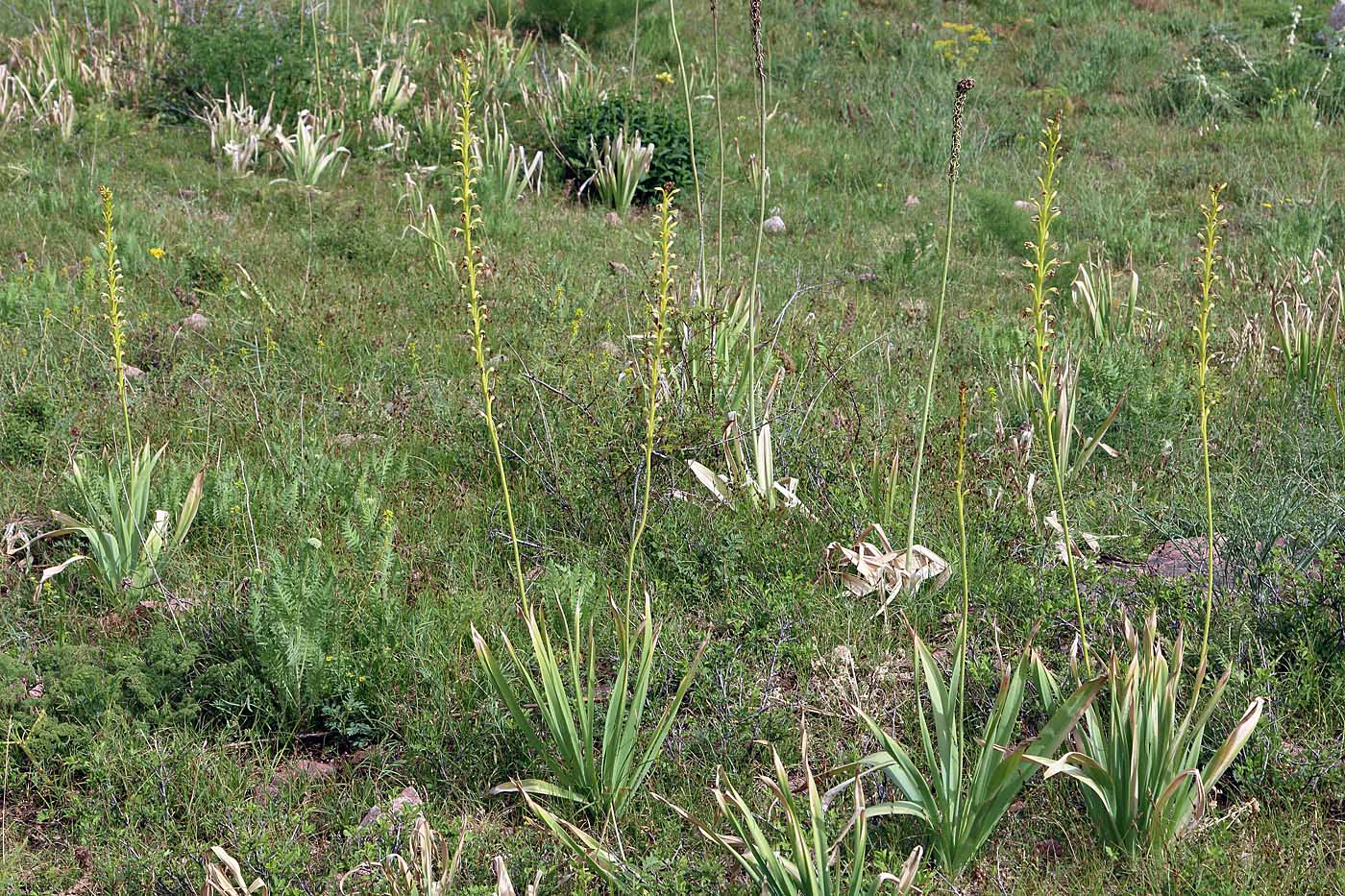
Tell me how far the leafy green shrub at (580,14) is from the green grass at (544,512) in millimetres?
3444

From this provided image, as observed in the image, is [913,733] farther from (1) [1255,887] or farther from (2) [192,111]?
(2) [192,111]

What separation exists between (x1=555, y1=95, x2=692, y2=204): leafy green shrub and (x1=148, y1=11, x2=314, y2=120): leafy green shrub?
1831 millimetres

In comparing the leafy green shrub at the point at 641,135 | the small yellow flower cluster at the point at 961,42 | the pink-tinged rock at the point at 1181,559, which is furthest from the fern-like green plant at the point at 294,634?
the small yellow flower cluster at the point at 961,42

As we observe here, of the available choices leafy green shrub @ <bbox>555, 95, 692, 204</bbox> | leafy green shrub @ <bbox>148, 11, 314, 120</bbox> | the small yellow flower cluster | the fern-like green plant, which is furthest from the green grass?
the small yellow flower cluster

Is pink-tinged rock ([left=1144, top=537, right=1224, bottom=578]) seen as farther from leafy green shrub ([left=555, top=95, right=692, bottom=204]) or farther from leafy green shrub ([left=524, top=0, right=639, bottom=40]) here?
leafy green shrub ([left=524, top=0, right=639, bottom=40])

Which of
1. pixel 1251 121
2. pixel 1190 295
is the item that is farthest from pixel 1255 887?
pixel 1251 121

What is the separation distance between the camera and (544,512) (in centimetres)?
339

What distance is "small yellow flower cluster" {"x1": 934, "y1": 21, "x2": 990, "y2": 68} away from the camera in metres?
10.0

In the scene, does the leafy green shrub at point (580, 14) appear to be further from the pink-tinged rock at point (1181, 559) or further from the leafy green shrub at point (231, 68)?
the pink-tinged rock at point (1181, 559)

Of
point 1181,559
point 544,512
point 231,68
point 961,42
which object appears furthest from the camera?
point 961,42

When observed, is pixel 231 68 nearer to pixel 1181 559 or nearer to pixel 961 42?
pixel 961 42

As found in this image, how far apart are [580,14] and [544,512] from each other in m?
7.23

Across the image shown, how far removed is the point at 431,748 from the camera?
244 cm

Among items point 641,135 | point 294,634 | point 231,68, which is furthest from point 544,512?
point 231,68
